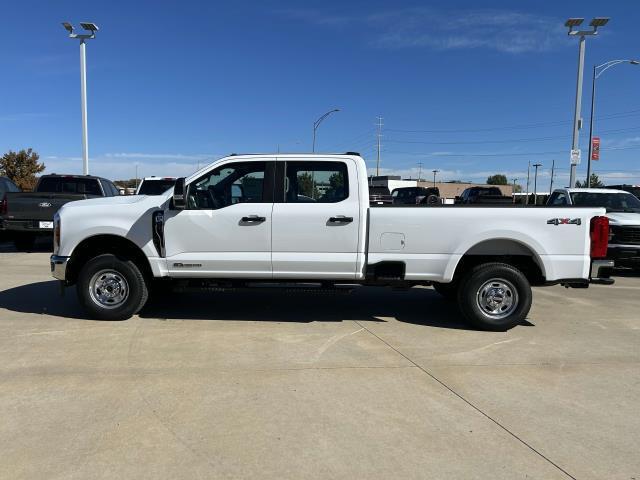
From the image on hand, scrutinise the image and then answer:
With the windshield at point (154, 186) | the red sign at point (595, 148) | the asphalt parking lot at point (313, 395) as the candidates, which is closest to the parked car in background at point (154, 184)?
the windshield at point (154, 186)

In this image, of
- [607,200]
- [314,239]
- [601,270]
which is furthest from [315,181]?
[607,200]

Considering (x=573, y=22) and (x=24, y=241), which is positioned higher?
(x=573, y=22)

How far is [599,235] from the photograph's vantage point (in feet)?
21.0

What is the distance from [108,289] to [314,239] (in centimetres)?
271

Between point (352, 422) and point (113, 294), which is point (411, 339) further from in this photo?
point (113, 294)

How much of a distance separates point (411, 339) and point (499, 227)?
1.71 meters

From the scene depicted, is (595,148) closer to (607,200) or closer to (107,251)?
(607,200)

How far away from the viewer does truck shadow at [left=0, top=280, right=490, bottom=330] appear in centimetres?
710

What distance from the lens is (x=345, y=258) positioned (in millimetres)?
6461

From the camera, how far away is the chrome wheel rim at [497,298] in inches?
257

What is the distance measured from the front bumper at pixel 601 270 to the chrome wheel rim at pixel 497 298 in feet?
3.15

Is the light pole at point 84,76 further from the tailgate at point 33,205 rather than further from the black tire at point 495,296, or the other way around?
the black tire at point 495,296

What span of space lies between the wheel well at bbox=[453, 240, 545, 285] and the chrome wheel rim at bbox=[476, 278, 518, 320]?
1.02 ft

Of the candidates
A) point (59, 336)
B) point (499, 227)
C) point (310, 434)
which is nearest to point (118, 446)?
point (310, 434)
